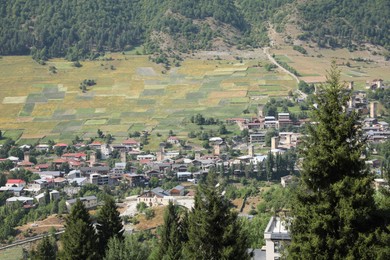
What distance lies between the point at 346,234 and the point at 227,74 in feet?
311

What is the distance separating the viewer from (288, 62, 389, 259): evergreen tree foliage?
33.6ft

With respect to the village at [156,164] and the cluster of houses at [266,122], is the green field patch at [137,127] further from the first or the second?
the cluster of houses at [266,122]

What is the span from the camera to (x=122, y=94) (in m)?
101

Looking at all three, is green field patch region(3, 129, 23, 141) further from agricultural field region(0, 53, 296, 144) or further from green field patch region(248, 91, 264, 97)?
green field patch region(248, 91, 264, 97)

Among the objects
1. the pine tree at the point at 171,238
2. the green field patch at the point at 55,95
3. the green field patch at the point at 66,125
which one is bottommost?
the green field patch at the point at 66,125

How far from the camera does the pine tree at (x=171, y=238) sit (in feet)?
78.2

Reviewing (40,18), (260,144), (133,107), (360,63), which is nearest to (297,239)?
(260,144)

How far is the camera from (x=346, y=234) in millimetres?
10305

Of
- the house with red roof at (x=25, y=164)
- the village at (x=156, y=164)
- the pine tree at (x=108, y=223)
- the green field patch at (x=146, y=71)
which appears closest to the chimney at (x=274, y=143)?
the village at (x=156, y=164)

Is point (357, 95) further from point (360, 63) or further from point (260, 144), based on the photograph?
point (360, 63)

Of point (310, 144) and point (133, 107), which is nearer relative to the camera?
point (310, 144)

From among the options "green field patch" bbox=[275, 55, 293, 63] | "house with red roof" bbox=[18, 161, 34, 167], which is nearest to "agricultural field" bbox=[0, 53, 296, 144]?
"green field patch" bbox=[275, 55, 293, 63]

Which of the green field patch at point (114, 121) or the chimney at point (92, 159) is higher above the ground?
the chimney at point (92, 159)

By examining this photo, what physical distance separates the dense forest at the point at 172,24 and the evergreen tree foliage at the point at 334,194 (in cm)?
10992
